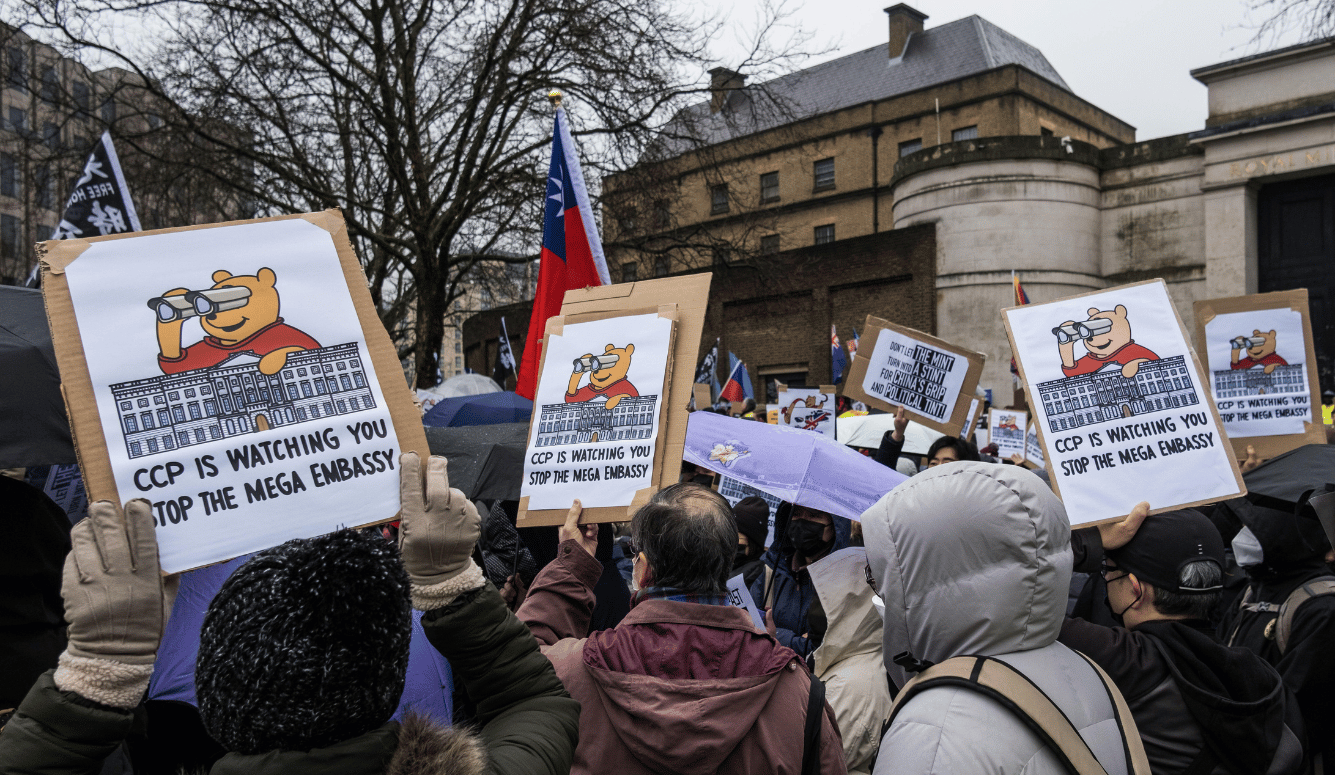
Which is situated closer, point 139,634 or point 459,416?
point 139,634

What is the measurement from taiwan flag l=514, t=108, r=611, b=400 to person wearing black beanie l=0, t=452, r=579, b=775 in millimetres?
3062

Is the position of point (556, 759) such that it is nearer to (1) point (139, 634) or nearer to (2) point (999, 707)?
(1) point (139, 634)

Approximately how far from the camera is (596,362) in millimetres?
3141

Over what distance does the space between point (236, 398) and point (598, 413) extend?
1.34 metres

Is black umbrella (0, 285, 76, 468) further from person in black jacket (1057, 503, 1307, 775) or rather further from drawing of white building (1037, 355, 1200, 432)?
drawing of white building (1037, 355, 1200, 432)

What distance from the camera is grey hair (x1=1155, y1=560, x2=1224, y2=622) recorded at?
2355mm

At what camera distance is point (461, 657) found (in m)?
1.59

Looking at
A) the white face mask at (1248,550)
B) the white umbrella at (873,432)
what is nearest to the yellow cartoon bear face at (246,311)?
the white face mask at (1248,550)

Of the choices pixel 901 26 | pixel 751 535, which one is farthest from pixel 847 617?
pixel 901 26

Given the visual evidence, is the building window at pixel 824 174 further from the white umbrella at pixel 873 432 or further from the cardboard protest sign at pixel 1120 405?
the cardboard protest sign at pixel 1120 405

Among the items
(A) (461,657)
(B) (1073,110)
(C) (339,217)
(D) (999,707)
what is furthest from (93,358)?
(B) (1073,110)

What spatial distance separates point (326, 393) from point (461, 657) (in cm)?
67

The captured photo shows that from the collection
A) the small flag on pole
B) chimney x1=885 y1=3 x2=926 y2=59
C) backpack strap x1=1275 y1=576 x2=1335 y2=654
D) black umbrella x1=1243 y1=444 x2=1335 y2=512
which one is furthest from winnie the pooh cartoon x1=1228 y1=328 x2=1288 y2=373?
chimney x1=885 y1=3 x2=926 y2=59

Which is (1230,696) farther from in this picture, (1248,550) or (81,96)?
(81,96)
